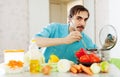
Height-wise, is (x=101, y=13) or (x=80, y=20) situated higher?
(x=101, y=13)

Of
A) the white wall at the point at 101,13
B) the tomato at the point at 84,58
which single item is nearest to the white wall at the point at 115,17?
the white wall at the point at 101,13

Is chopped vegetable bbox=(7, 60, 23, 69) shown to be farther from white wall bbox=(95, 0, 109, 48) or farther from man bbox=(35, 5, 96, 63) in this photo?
white wall bbox=(95, 0, 109, 48)

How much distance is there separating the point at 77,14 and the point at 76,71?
1.61 feet

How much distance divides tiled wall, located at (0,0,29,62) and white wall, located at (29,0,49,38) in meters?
0.07

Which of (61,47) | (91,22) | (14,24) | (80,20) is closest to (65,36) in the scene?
(61,47)

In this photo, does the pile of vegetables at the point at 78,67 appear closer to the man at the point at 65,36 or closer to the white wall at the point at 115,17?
the man at the point at 65,36

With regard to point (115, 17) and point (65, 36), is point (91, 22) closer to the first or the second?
point (115, 17)

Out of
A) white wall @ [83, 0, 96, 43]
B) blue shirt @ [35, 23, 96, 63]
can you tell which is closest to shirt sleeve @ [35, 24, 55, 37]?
blue shirt @ [35, 23, 96, 63]

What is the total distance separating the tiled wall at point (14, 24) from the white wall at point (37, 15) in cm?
7

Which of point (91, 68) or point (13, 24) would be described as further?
point (13, 24)

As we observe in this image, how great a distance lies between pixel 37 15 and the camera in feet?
9.30

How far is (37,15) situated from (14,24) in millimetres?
331

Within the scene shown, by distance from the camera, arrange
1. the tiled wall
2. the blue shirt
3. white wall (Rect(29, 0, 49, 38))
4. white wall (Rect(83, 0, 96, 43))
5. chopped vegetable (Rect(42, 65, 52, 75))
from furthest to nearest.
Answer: white wall (Rect(83, 0, 96, 43))
white wall (Rect(29, 0, 49, 38))
the tiled wall
the blue shirt
chopped vegetable (Rect(42, 65, 52, 75))

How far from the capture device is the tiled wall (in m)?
2.68
